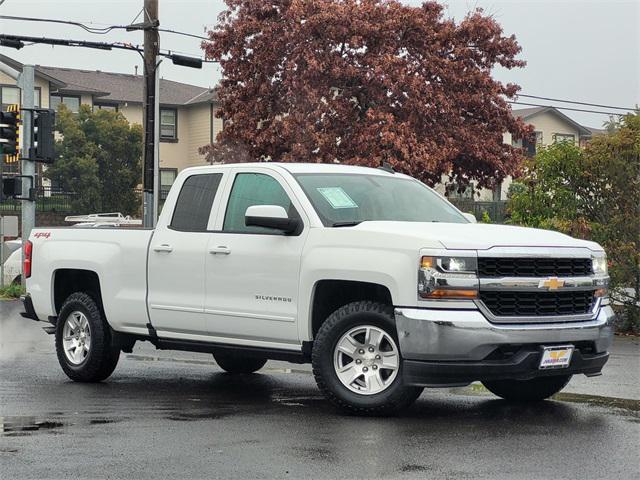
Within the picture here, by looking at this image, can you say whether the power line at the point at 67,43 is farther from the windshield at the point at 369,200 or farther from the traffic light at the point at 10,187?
the windshield at the point at 369,200

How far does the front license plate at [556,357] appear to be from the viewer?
831cm

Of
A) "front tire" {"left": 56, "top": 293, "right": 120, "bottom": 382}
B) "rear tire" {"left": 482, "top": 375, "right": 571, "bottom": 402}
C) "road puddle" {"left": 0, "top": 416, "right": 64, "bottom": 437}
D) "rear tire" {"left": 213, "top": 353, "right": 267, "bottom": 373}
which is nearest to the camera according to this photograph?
"road puddle" {"left": 0, "top": 416, "right": 64, "bottom": 437}

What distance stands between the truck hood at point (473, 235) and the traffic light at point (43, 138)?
57.3 feet

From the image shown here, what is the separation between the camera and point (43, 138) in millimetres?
25156

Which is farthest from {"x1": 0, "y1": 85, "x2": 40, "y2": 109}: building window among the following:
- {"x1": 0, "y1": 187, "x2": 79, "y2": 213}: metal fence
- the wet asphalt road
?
the wet asphalt road

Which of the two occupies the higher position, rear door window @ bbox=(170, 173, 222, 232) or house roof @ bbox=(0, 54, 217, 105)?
house roof @ bbox=(0, 54, 217, 105)

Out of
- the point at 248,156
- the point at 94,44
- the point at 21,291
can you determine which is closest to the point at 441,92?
the point at 248,156

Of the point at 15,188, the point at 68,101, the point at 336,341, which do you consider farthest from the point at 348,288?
the point at 68,101

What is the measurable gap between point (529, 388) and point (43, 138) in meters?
17.8

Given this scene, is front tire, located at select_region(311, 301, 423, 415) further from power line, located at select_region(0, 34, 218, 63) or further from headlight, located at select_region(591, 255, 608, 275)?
power line, located at select_region(0, 34, 218, 63)

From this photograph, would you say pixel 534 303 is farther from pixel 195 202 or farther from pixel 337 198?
pixel 195 202

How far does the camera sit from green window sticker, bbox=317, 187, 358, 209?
9367 millimetres

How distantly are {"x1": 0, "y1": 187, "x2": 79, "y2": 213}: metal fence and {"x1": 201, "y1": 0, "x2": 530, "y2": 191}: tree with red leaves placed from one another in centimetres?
2301

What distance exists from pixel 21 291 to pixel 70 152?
102ft
